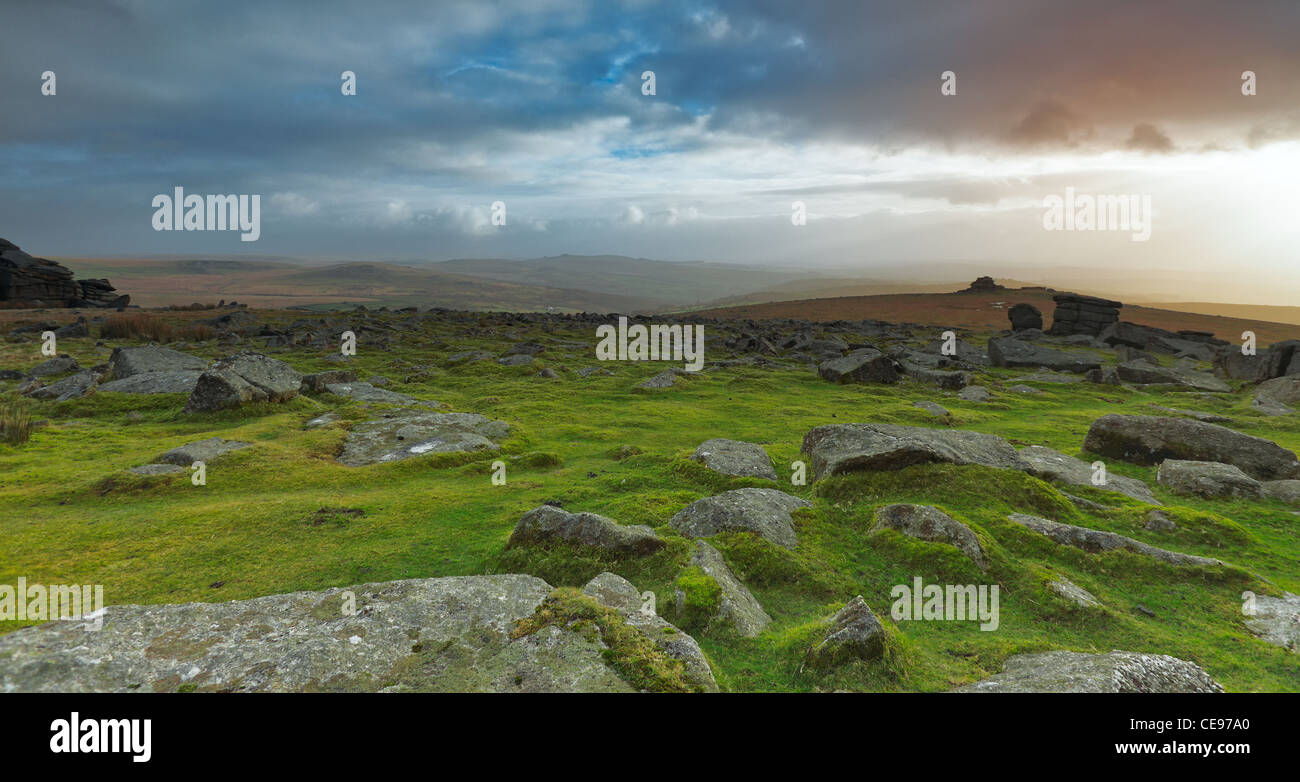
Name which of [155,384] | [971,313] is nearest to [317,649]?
[155,384]

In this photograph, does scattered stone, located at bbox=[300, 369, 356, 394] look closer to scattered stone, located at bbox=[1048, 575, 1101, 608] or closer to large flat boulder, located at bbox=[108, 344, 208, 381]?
large flat boulder, located at bbox=[108, 344, 208, 381]

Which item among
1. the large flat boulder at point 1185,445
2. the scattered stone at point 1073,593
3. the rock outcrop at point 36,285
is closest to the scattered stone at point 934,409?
the large flat boulder at point 1185,445

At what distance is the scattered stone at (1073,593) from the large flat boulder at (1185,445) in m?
9.96

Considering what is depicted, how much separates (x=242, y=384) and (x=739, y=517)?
18933mm

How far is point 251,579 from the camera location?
886 centimetres

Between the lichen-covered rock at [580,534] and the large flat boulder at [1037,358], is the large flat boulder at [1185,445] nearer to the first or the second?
the lichen-covered rock at [580,534]

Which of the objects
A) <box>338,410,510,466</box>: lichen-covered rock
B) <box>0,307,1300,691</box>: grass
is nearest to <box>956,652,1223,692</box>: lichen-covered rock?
<box>0,307,1300,691</box>: grass

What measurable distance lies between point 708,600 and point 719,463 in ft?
23.2

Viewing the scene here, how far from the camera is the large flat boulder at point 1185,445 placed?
1441 cm

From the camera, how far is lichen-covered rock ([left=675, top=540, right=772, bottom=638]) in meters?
7.45

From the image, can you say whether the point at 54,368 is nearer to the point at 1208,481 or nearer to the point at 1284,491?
the point at 1208,481

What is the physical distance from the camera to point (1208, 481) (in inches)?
528
